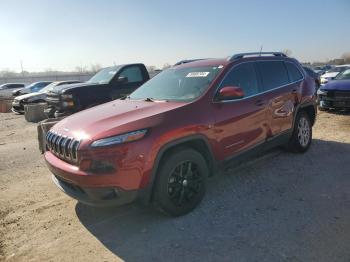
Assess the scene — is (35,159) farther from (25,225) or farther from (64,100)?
(25,225)

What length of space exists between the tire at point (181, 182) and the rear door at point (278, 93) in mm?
1721

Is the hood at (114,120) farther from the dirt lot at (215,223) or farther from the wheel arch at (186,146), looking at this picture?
the dirt lot at (215,223)

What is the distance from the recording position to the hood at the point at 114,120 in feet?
12.0

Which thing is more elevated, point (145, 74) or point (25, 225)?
point (145, 74)

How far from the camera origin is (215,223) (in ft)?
13.0

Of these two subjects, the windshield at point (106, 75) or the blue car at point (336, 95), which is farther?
the blue car at point (336, 95)

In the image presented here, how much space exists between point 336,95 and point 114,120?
30.6ft

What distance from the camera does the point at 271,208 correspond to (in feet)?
14.0

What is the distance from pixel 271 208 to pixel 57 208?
277cm

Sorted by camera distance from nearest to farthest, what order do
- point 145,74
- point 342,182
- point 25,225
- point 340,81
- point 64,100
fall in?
1. point 25,225
2. point 342,182
3. point 64,100
4. point 145,74
5. point 340,81

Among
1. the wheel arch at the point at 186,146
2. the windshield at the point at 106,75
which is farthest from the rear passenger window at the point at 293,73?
the windshield at the point at 106,75

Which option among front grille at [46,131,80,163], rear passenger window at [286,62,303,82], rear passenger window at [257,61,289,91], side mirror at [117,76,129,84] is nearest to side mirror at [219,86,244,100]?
rear passenger window at [257,61,289,91]

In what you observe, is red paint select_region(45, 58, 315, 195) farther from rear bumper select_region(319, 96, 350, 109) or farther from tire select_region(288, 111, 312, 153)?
→ rear bumper select_region(319, 96, 350, 109)

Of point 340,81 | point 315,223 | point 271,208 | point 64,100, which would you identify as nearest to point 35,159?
point 64,100
